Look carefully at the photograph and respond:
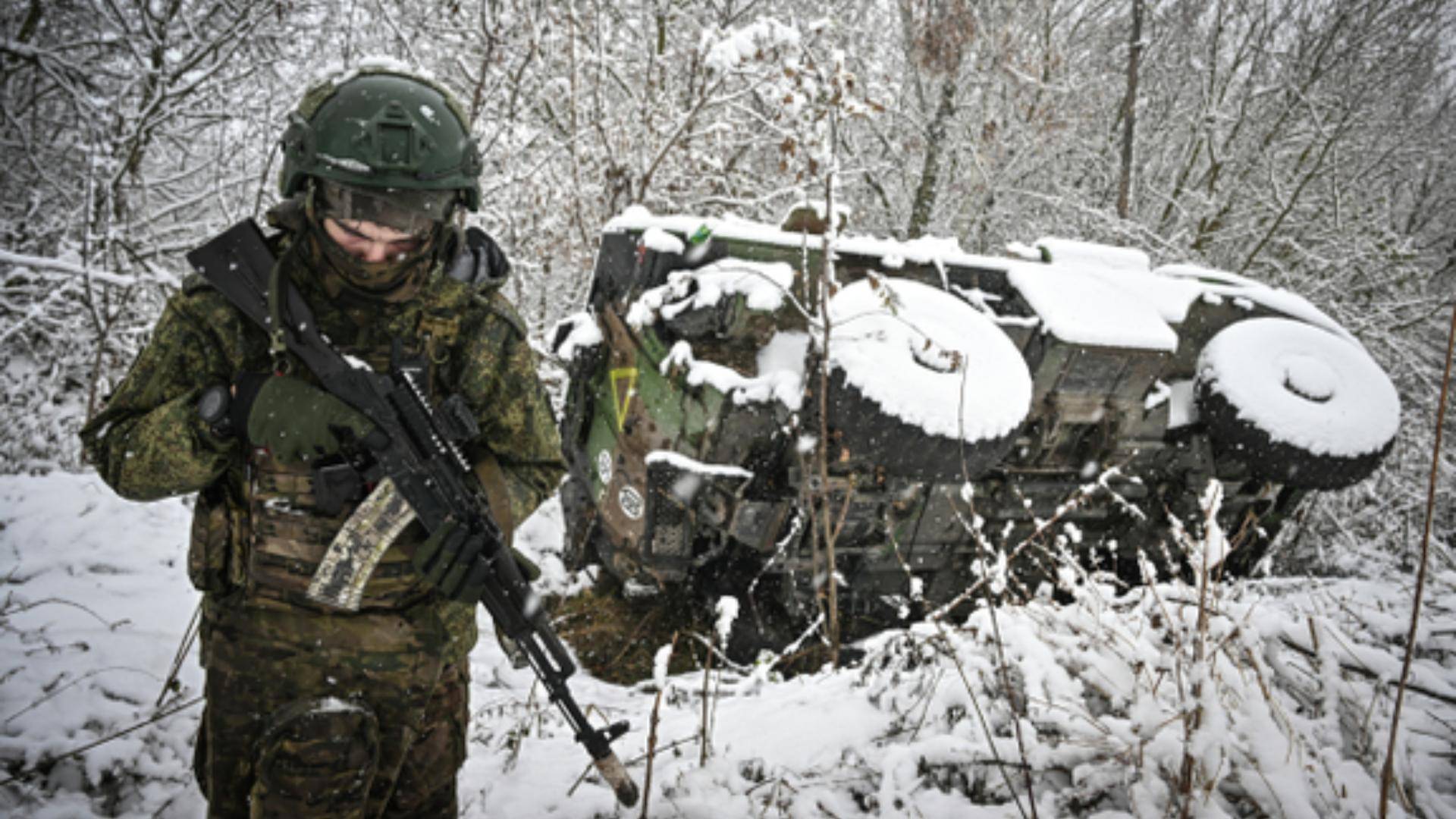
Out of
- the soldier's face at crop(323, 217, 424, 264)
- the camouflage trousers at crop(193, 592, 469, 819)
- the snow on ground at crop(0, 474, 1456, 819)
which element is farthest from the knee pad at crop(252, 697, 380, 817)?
the soldier's face at crop(323, 217, 424, 264)

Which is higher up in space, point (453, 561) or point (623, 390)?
point (453, 561)

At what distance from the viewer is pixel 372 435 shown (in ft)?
5.37

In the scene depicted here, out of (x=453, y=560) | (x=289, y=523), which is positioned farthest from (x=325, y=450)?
(x=453, y=560)

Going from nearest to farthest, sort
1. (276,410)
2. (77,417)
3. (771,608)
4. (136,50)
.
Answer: (276,410) → (771,608) → (136,50) → (77,417)

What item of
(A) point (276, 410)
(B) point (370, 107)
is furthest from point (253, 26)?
(A) point (276, 410)

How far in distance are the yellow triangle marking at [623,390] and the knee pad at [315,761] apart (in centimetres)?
263

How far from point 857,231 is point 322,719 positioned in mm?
9529

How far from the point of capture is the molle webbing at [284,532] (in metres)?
1.71

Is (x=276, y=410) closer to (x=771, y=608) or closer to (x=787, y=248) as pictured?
(x=787, y=248)

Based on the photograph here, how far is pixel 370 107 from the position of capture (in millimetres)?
1771

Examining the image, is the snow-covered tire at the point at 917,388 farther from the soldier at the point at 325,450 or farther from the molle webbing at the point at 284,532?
the molle webbing at the point at 284,532

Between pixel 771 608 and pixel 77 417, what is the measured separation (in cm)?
591

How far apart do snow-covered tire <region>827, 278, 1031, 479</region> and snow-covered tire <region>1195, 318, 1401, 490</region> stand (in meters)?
1.66

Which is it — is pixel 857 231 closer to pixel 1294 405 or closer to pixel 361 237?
pixel 1294 405
